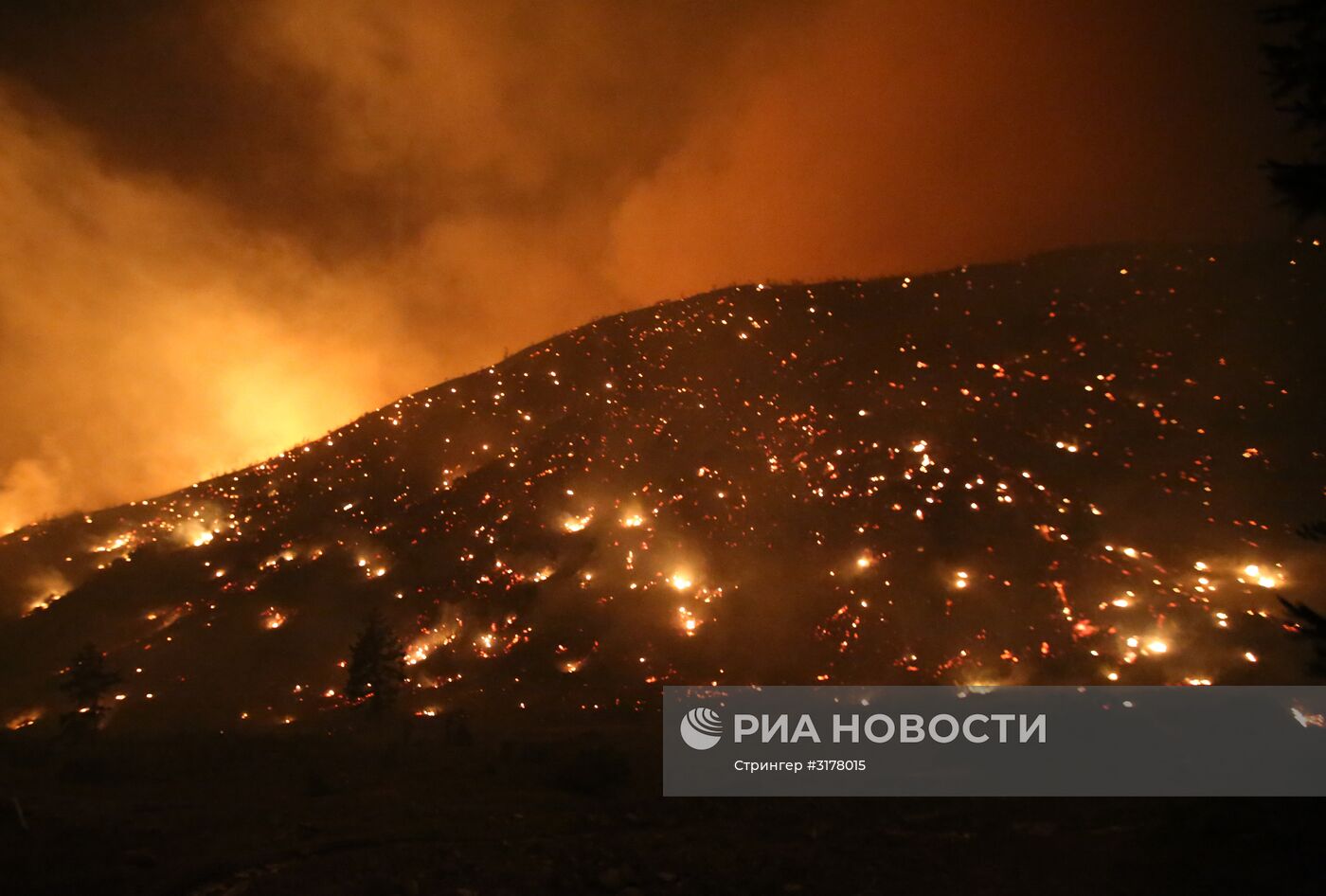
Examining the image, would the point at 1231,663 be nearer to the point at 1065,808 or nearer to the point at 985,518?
the point at 985,518

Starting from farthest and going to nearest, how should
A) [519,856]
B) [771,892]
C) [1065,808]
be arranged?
[1065,808] → [519,856] → [771,892]

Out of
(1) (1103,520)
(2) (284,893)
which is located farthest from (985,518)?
(2) (284,893)

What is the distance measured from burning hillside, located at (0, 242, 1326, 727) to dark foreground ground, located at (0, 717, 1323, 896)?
38.1ft

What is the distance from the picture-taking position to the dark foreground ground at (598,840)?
327 inches

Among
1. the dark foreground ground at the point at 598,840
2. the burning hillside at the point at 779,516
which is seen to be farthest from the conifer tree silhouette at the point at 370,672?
the dark foreground ground at the point at 598,840

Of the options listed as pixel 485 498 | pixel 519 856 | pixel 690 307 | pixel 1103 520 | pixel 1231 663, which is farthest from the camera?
pixel 690 307

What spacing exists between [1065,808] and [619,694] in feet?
52.9

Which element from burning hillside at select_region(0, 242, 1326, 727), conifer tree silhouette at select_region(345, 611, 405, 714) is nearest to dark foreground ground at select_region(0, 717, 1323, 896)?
conifer tree silhouette at select_region(345, 611, 405, 714)

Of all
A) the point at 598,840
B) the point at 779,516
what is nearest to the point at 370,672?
the point at 598,840

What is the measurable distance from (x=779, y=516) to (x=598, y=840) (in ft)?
77.5

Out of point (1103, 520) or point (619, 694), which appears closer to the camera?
point (619, 694)

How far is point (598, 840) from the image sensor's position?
10047 mm

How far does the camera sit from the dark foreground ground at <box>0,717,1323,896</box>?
8.30 m

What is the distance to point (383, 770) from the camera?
15.7 m
